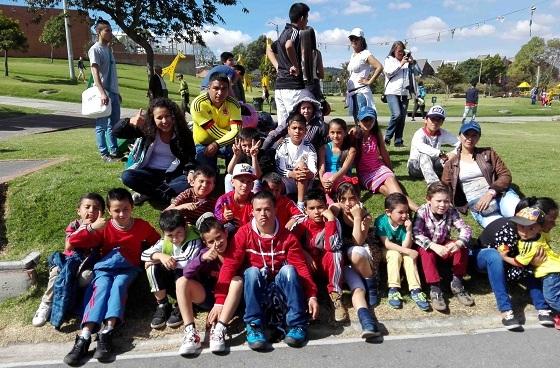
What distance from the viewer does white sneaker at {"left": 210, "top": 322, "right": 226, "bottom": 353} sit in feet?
11.5

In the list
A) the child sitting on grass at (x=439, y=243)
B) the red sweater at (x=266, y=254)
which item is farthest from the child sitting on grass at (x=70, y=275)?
the child sitting on grass at (x=439, y=243)

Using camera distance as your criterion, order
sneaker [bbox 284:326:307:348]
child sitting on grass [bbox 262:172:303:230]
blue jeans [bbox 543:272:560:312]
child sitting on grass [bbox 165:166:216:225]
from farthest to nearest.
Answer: child sitting on grass [bbox 165:166:216:225], child sitting on grass [bbox 262:172:303:230], blue jeans [bbox 543:272:560:312], sneaker [bbox 284:326:307:348]

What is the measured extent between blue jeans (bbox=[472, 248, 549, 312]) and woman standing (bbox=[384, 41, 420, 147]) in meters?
4.37

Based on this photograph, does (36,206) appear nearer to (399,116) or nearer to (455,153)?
(455,153)

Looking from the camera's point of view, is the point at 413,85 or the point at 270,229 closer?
the point at 270,229

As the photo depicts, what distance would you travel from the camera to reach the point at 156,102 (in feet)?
17.3

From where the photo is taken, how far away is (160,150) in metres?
5.37

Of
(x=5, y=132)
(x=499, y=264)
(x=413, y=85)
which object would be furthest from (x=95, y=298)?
(x=5, y=132)

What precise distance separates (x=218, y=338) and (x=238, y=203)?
1.34m

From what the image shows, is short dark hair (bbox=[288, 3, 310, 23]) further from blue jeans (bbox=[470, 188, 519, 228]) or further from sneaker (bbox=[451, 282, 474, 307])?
sneaker (bbox=[451, 282, 474, 307])

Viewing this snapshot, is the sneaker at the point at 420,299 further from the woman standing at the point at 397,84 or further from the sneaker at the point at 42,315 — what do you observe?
the woman standing at the point at 397,84

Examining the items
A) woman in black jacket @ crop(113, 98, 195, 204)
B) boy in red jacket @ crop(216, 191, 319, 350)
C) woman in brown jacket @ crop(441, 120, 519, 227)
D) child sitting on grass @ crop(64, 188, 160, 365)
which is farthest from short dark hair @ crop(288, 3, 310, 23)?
child sitting on grass @ crop(64, 188, 160, 365)

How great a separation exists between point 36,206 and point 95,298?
236cm

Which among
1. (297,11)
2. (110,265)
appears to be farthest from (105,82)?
(110,265)
